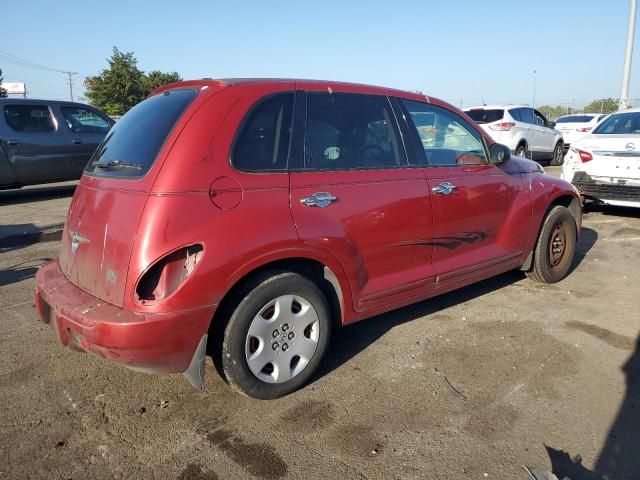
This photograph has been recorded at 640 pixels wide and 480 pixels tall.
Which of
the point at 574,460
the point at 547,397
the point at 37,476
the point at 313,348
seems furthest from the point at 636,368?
the point at 37,476

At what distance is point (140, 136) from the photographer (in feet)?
9.66

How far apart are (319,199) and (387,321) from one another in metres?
1.54

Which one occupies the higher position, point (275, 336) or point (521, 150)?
point (521, 150)

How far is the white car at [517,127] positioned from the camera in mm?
13266

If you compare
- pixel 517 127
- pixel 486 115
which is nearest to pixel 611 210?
pixel 517 127

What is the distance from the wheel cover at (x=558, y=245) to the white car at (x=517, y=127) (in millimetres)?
8371

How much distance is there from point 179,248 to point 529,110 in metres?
14.0

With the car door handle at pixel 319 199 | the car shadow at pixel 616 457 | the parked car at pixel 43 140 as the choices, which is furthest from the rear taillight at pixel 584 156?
the parked car at pixel 43 140

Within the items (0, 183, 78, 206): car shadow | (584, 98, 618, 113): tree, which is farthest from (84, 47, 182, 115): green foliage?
(584, 98, 618, 113): tree

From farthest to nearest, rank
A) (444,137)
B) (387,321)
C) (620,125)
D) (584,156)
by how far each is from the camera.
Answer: (620,125) < (584,156) < (387,321) < (444,137)

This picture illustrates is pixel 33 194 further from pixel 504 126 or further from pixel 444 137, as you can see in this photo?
pixel 504 126

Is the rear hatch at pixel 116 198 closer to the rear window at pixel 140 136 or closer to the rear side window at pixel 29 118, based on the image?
the rear window at pixel 140 136

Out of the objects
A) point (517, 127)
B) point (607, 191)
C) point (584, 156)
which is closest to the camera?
point (607, 191)

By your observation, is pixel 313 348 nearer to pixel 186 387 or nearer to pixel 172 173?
pixel 186 387
